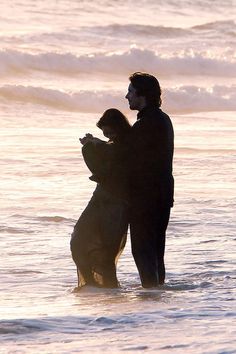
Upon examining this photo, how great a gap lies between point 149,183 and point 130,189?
144 millimetres

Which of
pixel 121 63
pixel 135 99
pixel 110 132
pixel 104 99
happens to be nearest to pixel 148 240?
pixel 110 132

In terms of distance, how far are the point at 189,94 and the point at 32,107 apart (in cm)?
443

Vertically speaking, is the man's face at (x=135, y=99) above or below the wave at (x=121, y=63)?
below

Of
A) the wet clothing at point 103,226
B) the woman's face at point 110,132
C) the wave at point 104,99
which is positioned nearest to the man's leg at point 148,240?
the wet clothing at point 103,226

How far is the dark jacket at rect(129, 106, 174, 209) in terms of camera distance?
9156 millimetres

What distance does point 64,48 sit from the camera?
34969mm

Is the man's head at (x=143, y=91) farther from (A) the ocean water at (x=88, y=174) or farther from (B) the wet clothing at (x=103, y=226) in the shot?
(A) the ocean water at (x=88, y=174)

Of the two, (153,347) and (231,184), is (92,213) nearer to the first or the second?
(153,347)

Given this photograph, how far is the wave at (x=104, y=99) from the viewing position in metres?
27.5

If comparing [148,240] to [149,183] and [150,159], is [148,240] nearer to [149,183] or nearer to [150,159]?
[149,183]

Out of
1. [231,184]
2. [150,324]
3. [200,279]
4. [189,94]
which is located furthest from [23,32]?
[150,324]

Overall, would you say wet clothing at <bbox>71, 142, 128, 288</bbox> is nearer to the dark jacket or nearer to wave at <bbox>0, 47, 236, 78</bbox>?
the dark jacket

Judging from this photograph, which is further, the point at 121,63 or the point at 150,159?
the point at 121,63

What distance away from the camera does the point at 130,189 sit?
30.4 feet
